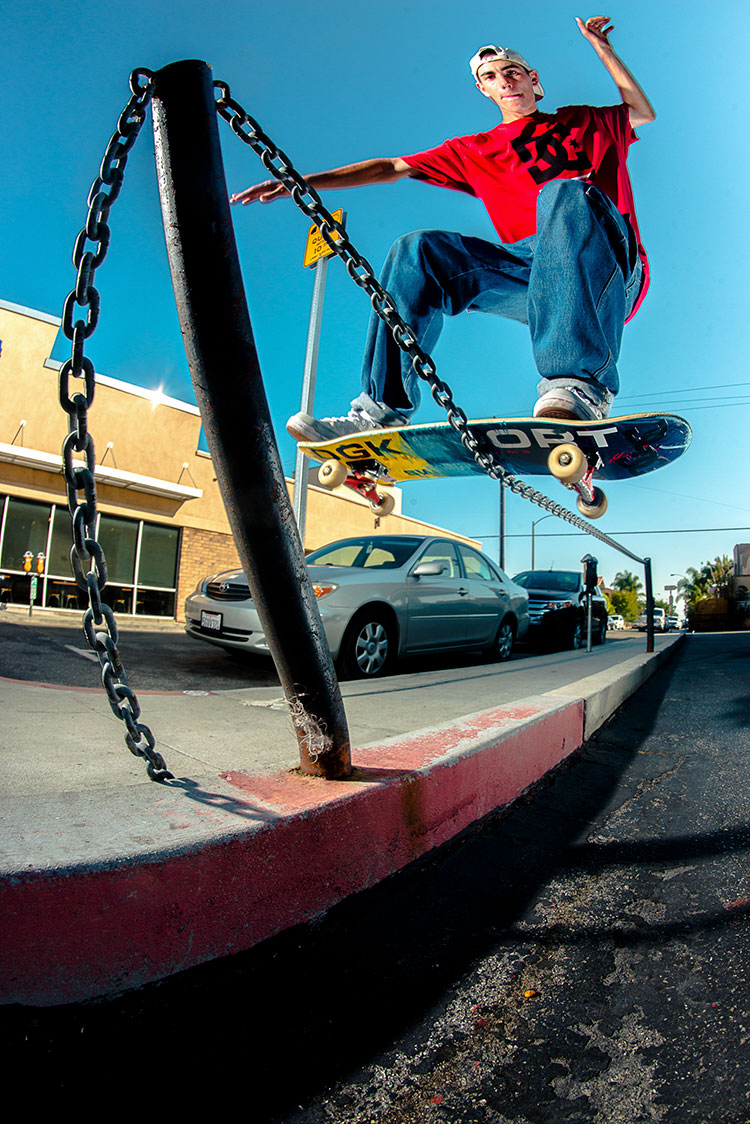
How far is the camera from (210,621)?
Answer: 19.4 feet

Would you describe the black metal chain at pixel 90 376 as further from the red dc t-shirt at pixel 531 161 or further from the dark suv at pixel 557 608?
the dark suv at pixel 557 608

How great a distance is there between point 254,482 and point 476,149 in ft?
10.6

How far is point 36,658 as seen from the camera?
5738 mm

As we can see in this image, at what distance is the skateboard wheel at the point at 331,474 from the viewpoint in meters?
4.19

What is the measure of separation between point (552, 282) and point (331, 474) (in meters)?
1.83

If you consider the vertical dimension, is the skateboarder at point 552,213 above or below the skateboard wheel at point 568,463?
above

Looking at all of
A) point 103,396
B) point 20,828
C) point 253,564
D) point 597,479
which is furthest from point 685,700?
point 103,396

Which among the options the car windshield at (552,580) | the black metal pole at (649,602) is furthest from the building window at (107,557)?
the black metal pole at (649,602)

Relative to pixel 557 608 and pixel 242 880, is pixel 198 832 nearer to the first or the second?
pixel 242 880

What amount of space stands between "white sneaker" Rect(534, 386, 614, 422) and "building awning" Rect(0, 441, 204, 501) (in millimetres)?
11655

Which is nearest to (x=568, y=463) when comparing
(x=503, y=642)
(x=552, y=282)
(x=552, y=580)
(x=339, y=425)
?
(x=552, y=282)

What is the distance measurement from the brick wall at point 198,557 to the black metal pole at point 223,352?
16.4 metres

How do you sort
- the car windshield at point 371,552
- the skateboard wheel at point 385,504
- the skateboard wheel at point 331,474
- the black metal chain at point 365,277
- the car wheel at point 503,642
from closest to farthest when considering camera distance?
the black metal chain at point 365,277 → the skateboard wheel at point 331,474 → the skateboard wheel at point 385,504 → the car windshield at point 371,552 → the car wheel at point 503,642

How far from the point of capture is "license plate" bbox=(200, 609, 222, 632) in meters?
5.82
